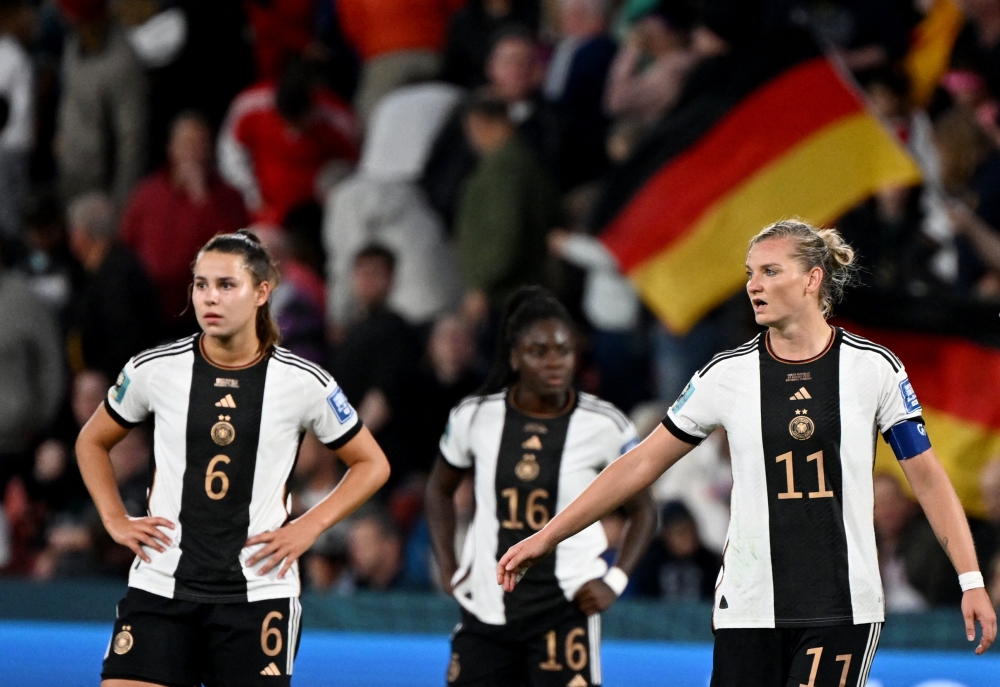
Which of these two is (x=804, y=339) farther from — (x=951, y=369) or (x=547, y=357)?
(x=951, y=369)

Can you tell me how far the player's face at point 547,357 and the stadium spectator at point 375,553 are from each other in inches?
111

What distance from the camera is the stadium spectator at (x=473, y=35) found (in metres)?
10.8

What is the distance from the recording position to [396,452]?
9742 mm

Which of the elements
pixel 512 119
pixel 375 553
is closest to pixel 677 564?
pixel 375 553

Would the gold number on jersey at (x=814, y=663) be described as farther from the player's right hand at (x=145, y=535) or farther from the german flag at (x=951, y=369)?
the german flag at (x=951, y=369)

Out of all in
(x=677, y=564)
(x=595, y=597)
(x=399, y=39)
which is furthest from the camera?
(x=399, y=39)

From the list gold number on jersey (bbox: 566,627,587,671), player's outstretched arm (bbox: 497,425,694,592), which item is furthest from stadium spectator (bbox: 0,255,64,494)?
player's outstretched arm (bbox: 497,425,694,592)

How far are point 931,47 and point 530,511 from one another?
17.3 ft

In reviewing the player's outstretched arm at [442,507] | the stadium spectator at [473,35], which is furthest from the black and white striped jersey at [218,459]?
the stadium spectator at [473,35]

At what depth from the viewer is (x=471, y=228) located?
32.7 feet

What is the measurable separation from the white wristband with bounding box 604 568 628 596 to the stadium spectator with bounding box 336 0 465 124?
215 inches

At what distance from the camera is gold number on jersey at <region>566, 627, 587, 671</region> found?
240 inches

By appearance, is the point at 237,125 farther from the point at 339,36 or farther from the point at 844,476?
the point at 844,476

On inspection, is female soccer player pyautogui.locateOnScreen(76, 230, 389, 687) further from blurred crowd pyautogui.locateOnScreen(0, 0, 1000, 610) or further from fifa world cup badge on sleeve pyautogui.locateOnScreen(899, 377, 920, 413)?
blurred crowd pyautogui.locateOnScreen(0, 0, 1000, 610)
